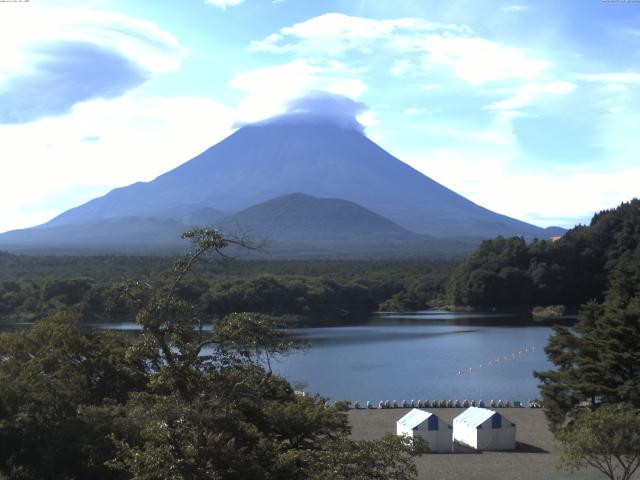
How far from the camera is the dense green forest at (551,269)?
179 feet

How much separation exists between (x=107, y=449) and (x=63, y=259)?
64.9m

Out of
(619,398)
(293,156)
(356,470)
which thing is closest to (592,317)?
(619,398)

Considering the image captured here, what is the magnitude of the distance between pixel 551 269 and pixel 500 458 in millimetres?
40860

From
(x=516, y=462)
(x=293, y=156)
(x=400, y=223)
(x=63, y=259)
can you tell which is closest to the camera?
(x=516, y=462)

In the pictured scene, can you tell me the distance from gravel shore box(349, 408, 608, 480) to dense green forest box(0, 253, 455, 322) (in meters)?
15.2

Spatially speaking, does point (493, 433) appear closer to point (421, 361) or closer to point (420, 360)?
point (421, 361)

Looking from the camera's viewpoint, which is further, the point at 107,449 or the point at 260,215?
the point at 260,215

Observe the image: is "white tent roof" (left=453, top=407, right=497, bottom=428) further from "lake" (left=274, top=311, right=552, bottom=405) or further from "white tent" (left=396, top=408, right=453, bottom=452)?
"lake" (left=274, top=311, right=552, bottom=405)

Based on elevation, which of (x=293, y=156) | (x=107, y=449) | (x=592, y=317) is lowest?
(x=107, y=449)

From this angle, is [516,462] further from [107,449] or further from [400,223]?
[400,223]

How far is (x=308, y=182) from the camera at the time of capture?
161625 millimetres

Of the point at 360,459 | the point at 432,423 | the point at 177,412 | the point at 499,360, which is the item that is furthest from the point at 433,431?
the point at 499,360

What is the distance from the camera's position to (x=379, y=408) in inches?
834

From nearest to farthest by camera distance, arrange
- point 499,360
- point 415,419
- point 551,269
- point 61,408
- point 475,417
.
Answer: point 61,408 < point 415,419 < point 475,417 < point 499,360 < point 551,269
